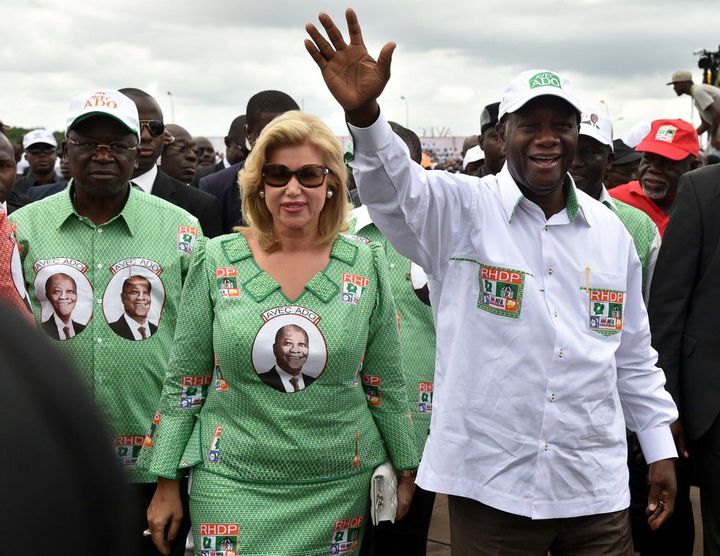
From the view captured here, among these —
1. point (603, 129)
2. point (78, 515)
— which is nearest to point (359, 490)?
point (603, 129)

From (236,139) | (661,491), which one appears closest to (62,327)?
(661,491)

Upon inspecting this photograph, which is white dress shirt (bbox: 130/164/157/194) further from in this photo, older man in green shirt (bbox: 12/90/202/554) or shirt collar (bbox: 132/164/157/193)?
older man in green shirt (bbox: 12/90/202/554)

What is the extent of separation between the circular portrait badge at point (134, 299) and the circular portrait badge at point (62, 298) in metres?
0.09

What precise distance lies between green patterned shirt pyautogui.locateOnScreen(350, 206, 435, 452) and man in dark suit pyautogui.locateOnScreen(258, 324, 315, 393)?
1.03 meters

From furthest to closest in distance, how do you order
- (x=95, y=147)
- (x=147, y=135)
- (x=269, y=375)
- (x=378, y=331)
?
(x=147, y=135) → (x=95, y=147) → (x=378, y=331) → (x=269, y=375)

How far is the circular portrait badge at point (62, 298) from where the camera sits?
13.5 ft

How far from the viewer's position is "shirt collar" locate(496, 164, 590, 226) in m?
3.17

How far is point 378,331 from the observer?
3.75 meters

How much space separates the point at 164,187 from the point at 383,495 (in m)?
2.57

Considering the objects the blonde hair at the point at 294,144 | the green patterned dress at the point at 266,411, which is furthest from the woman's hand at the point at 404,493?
the blonde hair at the point at 294,144

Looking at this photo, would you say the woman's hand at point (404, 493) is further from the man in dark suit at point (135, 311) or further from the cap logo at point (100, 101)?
the cap logo at point (100, 101)

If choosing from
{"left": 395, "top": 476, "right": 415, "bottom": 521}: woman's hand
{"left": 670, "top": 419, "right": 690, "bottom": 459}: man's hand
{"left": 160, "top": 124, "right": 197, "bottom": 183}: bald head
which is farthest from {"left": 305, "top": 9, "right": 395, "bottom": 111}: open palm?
{"left": 160, "top": 124, "right": 197, "bottom": 183}: bald head

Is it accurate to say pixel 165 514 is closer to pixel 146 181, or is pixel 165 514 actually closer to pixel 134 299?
pixel 134 299

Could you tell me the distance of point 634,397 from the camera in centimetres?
347
